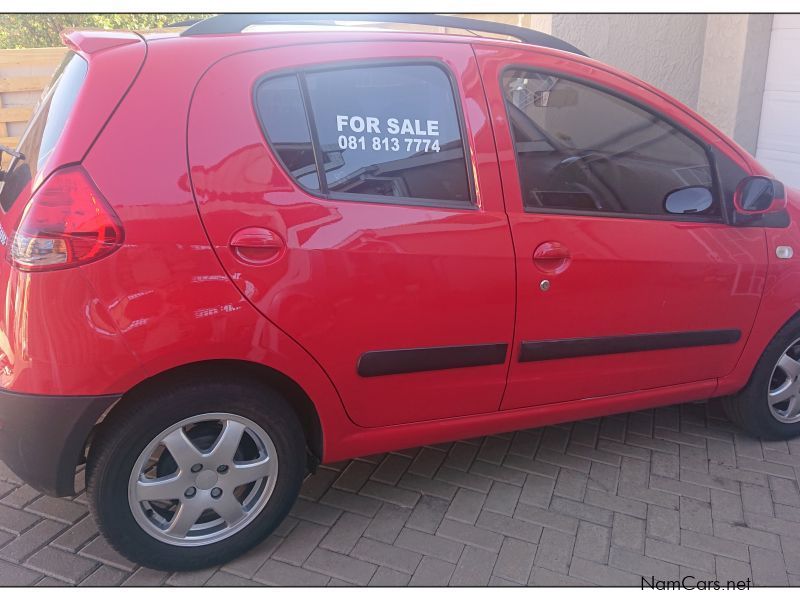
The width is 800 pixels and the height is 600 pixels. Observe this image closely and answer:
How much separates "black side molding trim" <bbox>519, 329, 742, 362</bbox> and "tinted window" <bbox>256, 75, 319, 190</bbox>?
3.39ft

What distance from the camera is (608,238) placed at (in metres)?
2.84

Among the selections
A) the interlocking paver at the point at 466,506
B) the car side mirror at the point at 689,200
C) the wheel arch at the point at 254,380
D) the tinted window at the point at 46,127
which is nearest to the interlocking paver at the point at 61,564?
the wheel arch at the point at 254,380

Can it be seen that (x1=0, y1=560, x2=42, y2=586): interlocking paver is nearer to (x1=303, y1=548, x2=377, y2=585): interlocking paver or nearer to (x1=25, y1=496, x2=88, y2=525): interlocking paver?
(x1=25, y1=496, x2=88, y2=525): interlocking paver

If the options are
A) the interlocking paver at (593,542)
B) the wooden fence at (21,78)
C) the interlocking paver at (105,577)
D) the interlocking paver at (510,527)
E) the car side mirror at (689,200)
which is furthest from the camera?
the wooden fence at (21,78)

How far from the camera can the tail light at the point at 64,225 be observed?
2.12m

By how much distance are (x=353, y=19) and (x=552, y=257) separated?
1.12 metres

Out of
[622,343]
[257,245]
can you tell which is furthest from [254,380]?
[622,343]

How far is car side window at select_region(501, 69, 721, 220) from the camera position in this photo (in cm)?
276

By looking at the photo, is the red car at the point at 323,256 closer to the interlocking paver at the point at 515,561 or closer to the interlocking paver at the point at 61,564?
the interlocking paver at the point at 61,564

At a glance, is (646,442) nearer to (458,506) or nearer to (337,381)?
(458,506)

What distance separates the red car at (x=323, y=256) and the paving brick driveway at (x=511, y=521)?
0.82ft

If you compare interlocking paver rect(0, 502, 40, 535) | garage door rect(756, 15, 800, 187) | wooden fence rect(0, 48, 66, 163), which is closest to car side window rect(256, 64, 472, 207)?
interlocking paver rect(0, 502, 40, 535)

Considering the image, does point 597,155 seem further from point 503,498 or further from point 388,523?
point 388,523

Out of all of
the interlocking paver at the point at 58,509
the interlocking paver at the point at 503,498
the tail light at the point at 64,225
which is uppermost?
the tail light at the point at 64,225
